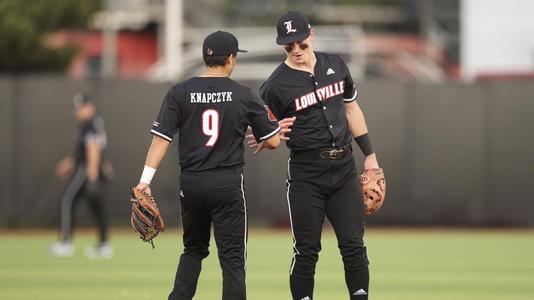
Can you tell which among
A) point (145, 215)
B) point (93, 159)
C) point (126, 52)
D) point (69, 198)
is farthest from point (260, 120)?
point (126, 52)

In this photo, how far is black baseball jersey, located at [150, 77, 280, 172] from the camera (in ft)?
26.3

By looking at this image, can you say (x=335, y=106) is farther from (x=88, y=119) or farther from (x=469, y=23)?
(x=469, y=23)

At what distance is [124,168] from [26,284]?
931 centimetres

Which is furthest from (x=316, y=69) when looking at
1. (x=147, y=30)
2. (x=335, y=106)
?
(x=147, y=30)

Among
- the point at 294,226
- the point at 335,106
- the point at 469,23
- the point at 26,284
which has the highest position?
the point at 469,23

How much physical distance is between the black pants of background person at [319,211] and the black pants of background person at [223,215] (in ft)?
1.82

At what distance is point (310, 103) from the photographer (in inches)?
337

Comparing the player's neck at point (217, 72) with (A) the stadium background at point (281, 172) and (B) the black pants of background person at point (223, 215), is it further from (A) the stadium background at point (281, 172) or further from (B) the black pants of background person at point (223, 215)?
(A) the stadium background at point (281, 172)

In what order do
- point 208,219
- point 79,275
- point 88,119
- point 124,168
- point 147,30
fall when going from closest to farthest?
point 208,219
point 79,275
point 88,119
point 124,168
point 147,30

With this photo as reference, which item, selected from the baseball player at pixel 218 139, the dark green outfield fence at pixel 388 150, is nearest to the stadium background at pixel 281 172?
the dark green outfield fence at pixel 388 150

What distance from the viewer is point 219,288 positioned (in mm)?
11531

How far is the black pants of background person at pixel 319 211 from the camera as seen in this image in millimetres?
8477

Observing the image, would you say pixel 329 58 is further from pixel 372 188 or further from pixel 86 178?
pixel 86 178

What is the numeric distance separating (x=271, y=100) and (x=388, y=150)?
12989 millimetres
